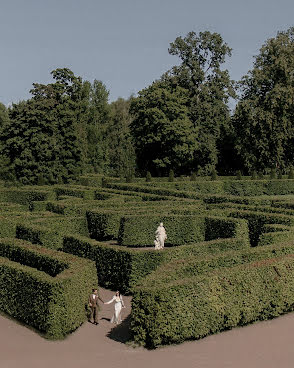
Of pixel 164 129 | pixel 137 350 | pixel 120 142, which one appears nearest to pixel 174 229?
pixel 137 350

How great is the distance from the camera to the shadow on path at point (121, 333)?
13.8m

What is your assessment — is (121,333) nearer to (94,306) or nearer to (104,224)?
(94,306)

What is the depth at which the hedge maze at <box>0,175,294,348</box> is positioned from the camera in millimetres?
13391

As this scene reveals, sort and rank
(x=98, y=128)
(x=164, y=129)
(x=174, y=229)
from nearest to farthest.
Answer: (x=174, y=229) → (x=164, y=129) → (x=98, y=128)

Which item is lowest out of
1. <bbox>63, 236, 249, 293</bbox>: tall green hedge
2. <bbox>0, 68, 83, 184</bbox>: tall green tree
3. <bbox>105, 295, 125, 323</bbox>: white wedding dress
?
<bbox>105, 295, 125, 323</bbox>: white wedding dress

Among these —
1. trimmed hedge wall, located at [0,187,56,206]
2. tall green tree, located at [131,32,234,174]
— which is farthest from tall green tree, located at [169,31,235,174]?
trimmed hedge wall, located at [0,187,56,206]

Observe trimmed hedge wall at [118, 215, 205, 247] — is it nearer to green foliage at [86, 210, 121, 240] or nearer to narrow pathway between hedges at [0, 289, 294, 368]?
green foliage at [86, 210, 121, 240]

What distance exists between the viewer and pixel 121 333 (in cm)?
1426

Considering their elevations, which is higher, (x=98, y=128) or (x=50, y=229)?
(x=98, y=128)

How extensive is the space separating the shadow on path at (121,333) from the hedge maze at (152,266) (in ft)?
2.61

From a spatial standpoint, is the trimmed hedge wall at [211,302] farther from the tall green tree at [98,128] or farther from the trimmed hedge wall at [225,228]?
the tall green tree at [98,128]

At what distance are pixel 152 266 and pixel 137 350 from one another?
5.59 metres

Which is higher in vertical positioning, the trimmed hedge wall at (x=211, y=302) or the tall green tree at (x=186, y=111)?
the tall green tree at (x=186, y=111)

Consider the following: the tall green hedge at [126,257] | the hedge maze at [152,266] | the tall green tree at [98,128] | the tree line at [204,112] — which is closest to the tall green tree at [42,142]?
the tree line at [204,112]
